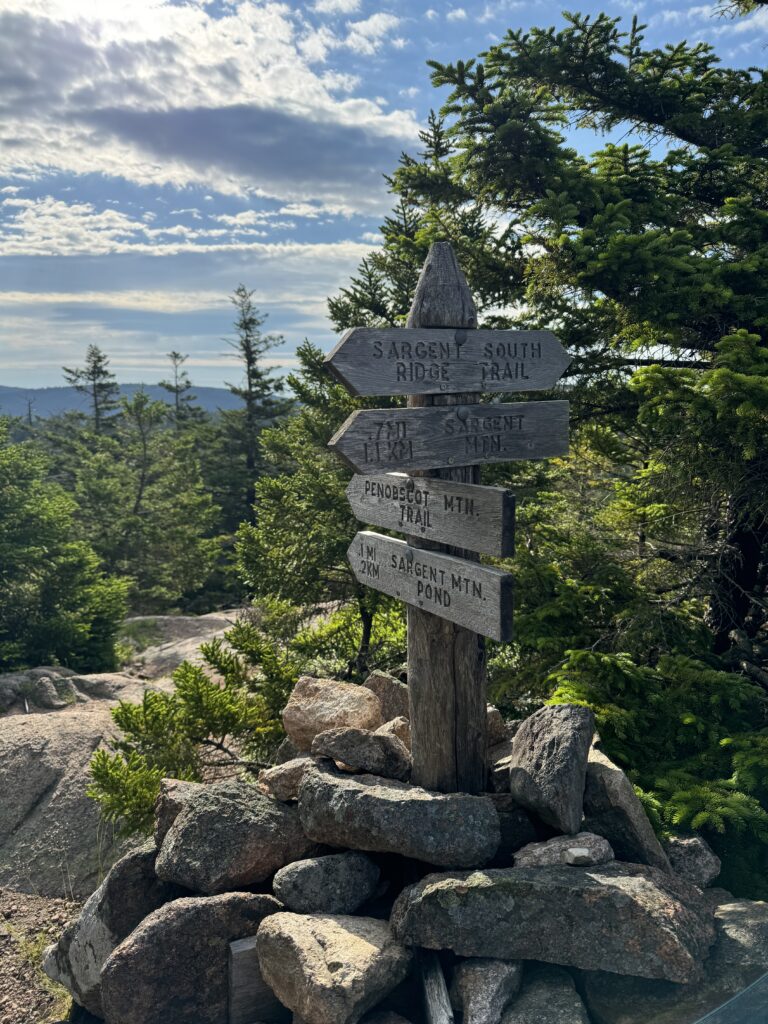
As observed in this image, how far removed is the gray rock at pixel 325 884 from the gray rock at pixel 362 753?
73cm

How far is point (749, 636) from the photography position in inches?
340

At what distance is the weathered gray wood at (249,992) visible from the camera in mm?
4891

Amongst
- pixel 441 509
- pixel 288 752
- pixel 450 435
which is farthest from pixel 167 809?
pixel 450 435

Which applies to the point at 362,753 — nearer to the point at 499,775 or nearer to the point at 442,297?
the point at 499,775

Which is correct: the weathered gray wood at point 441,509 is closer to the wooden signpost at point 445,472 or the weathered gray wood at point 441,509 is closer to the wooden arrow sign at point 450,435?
the wooden signpost at point 445,472

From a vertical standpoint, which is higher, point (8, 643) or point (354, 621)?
point (354, 621)

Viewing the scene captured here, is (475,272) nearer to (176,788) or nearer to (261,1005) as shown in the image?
(176,788)

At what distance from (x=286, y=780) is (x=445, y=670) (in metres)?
1.61

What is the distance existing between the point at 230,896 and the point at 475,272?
7.87 metres

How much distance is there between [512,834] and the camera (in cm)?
537

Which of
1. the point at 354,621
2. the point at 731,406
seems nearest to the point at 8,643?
the point at 354,621

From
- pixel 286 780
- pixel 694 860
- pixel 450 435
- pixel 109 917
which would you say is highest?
pixel 450 435

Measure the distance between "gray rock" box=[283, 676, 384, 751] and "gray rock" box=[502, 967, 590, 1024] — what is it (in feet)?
9.61

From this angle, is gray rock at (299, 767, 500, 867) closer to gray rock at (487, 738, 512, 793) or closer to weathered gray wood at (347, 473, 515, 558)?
gray rock at (487, 738, 512, 793)
